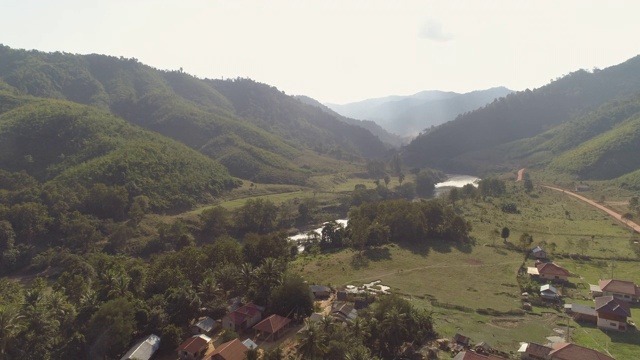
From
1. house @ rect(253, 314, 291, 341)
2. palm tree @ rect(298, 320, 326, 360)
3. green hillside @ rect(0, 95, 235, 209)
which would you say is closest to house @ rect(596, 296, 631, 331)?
palm tree @ rect(298, 320, 326, 360)

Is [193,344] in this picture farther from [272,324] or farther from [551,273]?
[551,273]

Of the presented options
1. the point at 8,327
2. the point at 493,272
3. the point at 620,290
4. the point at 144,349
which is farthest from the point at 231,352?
the point at 620,290

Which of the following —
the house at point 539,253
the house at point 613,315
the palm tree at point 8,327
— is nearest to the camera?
the palm tree at point 8,327

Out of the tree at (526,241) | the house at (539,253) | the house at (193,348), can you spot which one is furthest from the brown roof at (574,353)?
the tree at (526,241)

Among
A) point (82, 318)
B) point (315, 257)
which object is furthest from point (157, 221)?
point (82, 318)

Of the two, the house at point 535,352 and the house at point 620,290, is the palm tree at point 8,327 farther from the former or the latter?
the house at point 620,290
